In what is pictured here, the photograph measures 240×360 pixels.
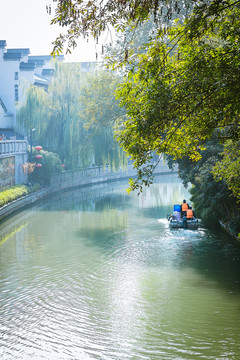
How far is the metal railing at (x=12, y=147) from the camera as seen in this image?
32.7m

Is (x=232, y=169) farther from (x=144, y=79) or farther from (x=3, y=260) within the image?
(x=3, y=260)

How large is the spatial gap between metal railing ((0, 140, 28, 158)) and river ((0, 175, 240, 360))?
240 inches

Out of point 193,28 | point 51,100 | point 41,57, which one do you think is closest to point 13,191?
point 51,100

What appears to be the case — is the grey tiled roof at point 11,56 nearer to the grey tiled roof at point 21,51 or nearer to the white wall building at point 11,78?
the white wall building at point 11,78

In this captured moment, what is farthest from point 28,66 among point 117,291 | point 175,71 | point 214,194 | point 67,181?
point 175,71

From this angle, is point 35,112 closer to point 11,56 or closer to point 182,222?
point 11,56

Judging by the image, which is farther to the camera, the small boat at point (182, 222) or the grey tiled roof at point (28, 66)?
the grey tiled roof at point (28, 66)

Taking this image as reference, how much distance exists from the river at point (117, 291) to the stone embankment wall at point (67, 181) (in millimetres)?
2175

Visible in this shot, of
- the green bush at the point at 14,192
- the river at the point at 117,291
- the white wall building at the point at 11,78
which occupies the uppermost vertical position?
the white wall building at the point at 11,78

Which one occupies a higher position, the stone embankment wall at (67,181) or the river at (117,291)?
the stone embankment wall at (67,181)

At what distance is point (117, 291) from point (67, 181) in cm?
2850

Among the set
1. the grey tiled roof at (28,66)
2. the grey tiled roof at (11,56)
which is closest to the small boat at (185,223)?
the grey tiled roof at (28,66)

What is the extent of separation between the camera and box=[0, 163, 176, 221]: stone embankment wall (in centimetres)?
3061

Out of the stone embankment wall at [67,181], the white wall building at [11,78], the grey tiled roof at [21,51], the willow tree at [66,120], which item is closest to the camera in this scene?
the stone embankment wall at [67,181]
